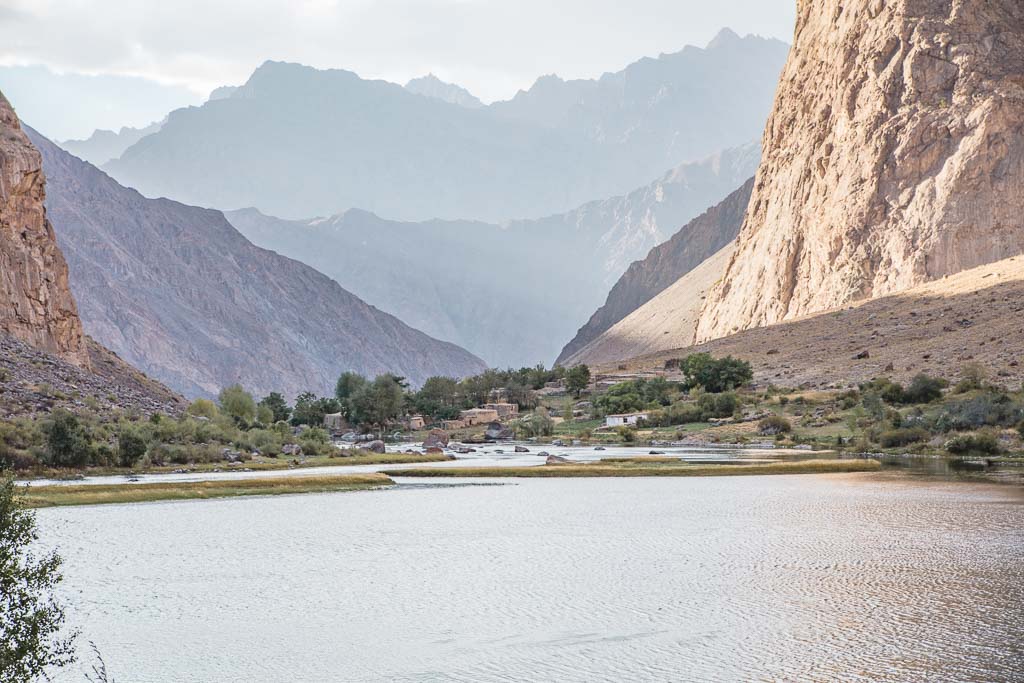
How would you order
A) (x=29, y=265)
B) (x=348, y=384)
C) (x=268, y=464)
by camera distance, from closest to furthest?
(x=268, y=464), (x=29, y=265), (x=348, y=384)

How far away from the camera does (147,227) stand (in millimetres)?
197125

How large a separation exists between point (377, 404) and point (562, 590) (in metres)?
Answer: 70.9

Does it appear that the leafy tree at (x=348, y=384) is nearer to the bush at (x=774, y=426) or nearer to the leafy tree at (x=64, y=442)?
the bush at (x=774, y=426)

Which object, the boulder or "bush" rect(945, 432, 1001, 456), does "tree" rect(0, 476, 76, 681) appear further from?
the boulder

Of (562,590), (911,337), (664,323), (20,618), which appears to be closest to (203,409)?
(911,337)

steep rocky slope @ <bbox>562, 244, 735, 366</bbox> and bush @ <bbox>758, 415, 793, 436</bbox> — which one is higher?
steep rocky slope @ <bbox>562, 244, 735, 366</bbox>

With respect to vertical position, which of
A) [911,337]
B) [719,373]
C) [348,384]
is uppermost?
[348,384]

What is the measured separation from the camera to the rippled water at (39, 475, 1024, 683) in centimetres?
1302

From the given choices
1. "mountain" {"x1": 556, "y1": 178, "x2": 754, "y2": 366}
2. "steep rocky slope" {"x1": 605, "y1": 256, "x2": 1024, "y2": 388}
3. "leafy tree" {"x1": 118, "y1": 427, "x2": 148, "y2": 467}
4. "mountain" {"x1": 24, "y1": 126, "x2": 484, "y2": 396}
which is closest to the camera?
"leafy tree" {"x1": 118, "y1": 427, "x2": 148, "y2": 467}

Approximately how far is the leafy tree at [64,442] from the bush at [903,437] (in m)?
33.9

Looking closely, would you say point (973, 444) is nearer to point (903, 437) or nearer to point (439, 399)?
point (903, 437)

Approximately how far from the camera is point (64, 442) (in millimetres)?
40281

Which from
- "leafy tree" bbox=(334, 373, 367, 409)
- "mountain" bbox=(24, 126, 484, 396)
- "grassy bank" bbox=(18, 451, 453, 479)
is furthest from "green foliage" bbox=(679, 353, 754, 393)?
"mountain" bbox=(24, 126, 484, 396)

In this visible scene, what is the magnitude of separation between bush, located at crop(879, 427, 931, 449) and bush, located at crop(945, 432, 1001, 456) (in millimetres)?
3507
